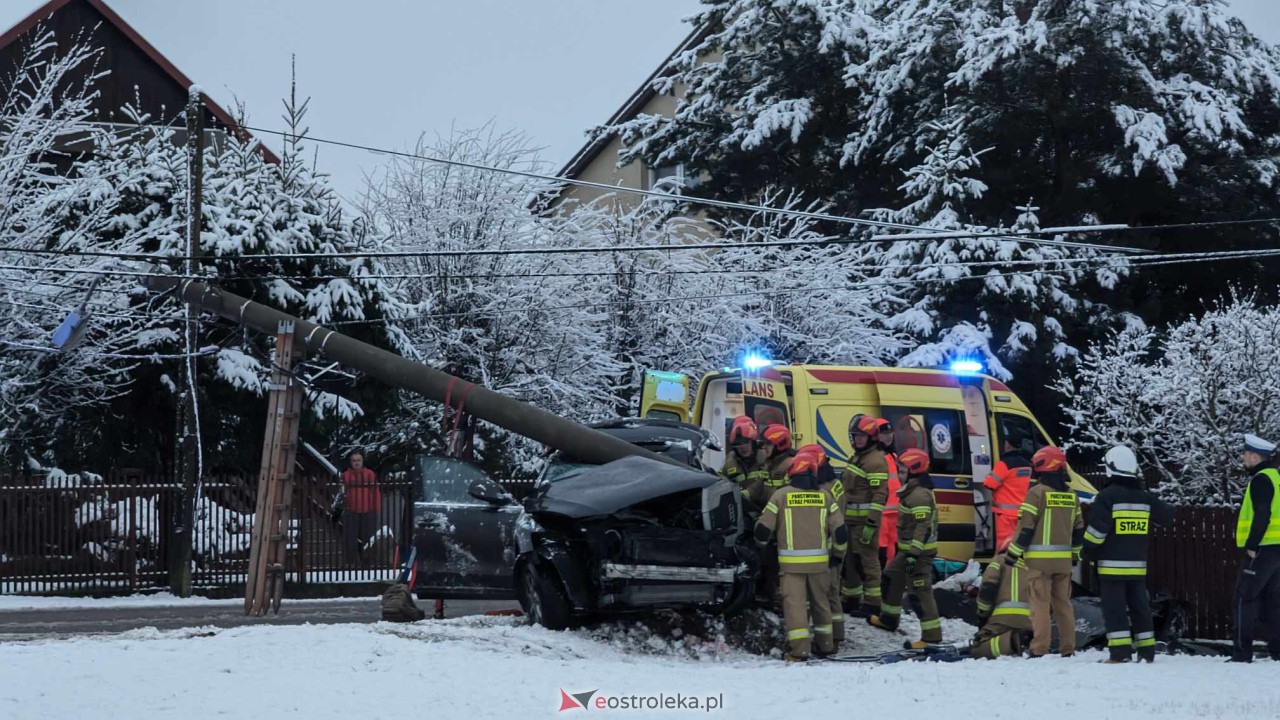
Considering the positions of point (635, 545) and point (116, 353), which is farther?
point (116, 353)

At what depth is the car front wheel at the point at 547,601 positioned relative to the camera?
12250 millimetres

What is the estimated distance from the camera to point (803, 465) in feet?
39.7

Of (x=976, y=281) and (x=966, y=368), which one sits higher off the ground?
(x=976, y=281)

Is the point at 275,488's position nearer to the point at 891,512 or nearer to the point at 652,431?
the point at 652,431

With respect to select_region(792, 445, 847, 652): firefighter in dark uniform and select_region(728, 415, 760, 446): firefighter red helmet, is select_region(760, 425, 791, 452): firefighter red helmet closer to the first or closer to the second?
select_region(728, 415, 760, 446): firefighter red helmet

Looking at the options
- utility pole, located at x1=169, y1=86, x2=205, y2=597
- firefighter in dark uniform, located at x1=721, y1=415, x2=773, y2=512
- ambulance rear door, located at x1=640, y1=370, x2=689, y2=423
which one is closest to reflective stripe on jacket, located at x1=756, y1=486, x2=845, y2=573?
firefighter in dark uniform, located at x1=721, y1=415, x2=773, y2=512

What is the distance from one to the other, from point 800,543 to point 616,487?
1621 millimetres

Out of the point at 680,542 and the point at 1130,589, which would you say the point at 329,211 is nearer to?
the point at 680,542

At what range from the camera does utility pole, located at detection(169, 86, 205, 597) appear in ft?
65.2

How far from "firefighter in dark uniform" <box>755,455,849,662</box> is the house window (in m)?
19.5

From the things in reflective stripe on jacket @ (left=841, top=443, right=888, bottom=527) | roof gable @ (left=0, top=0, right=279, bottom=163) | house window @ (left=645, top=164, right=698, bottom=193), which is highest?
roof gable @ (left=0, top=0, right=279, bottom=163)

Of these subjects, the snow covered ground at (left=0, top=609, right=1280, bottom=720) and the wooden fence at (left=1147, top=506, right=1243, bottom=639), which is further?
the wooden fence at (left=1147, top=506, right=1243, bottom=639)

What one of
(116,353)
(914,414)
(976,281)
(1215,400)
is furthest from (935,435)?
(976,281)

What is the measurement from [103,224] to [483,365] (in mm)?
6664
